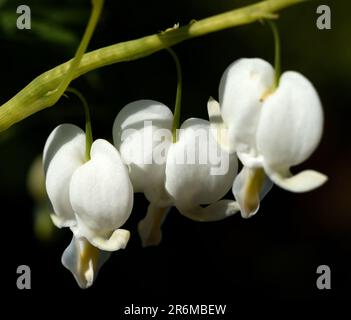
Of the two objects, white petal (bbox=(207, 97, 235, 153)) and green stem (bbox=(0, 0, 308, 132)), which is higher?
green stem (bbox=(0, 0, 308, 132))

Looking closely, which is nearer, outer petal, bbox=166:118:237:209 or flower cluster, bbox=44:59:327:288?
flower cluster, bbox=44:59:327:288

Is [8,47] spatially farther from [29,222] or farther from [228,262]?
[228,262]

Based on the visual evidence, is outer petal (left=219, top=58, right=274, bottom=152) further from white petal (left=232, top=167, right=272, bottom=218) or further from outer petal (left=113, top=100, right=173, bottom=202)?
outer petal (left=113, top=100, right=173, bottom=202)

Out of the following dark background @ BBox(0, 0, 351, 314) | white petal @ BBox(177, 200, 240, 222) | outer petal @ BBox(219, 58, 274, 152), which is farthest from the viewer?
dark background @ BBox(0, 0, 351, 314)

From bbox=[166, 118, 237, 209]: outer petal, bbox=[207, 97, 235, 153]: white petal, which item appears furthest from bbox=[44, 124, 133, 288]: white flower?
bbox=[207, 97, 235, 153]: white petal

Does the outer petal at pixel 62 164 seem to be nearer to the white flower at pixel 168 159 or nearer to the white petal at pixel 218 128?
the white flower at pixel 168 159

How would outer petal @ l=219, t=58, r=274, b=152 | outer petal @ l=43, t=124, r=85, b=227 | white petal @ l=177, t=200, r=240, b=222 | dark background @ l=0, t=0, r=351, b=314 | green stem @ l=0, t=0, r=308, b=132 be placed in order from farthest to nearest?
dark background @ l=0, t=0, r=351, b=314 → white petal @ l=177, t=200, r=240, b=222 → outer petal @ l=43, t=124, r=85, b=227 → outer petal @ l=219, t=58, r=274, b=152 → green stem @ l=0, t=0, r=308, b=132

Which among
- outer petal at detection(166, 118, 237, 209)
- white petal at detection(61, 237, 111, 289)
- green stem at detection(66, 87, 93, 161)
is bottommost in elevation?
white petal at detection(61, 237, 111, 289)

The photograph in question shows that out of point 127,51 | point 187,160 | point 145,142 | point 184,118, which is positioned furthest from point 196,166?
point 184,118
